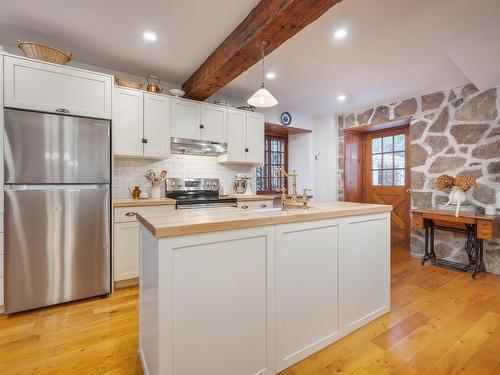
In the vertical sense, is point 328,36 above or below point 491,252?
above

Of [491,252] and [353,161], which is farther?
[353,161]

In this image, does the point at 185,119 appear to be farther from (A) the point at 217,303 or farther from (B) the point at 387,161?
(B) the point at 387,161

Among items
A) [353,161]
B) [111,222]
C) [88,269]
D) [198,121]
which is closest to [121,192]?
[111,222]

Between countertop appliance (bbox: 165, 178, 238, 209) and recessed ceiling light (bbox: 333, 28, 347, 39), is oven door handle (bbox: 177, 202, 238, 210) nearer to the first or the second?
countertop appliance (bbox: 165, 178, 238, 209)

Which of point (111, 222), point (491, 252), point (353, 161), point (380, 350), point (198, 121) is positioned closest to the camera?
point (380, 350)

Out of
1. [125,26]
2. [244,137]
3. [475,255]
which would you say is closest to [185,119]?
[244,137]

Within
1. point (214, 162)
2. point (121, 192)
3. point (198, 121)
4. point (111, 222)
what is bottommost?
point (111, 222)

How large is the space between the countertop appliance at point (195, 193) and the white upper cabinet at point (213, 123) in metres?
0.65

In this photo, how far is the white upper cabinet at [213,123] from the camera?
3.50 meters

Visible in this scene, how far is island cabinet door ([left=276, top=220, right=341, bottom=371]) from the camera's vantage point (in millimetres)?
1499

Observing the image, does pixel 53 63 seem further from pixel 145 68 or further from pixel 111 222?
pixel 111 222

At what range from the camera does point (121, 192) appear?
10.6ft

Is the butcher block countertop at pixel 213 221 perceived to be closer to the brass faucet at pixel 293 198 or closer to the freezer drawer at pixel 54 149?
the brass faucet at pixel 293 198

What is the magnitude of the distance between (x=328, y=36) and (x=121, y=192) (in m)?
2.93
